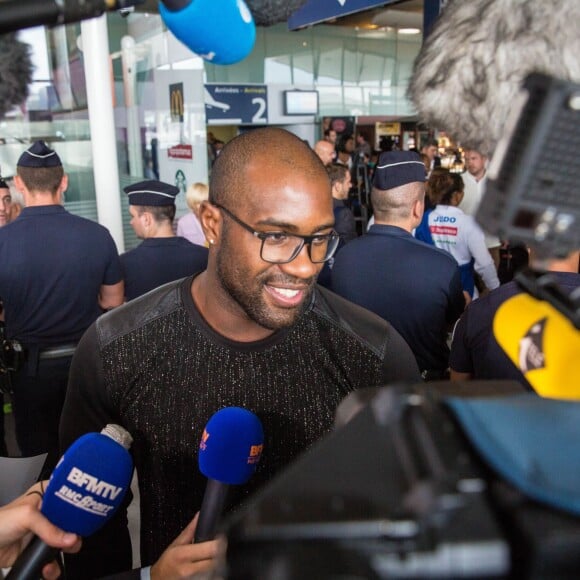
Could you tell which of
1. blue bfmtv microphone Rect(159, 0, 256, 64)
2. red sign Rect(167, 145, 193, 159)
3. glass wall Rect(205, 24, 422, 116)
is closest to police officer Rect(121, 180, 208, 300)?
blue bfmtv microphone Rect(159, 0, 256, 64)

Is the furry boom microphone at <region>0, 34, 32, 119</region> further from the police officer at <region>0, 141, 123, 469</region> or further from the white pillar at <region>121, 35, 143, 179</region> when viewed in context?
the white pillar at <region>121, 35, 143, 179</region>

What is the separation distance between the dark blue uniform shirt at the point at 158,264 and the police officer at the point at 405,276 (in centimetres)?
80

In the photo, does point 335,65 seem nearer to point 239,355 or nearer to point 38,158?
point 38,158

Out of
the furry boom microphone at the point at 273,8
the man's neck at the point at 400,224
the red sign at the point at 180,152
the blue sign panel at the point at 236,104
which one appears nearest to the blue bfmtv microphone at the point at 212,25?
the furry boom microphone at the point at 273,8

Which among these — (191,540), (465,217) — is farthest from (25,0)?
(465,217)

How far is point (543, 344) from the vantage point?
Result: 0.51 meters

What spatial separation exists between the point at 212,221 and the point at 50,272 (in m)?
1.60

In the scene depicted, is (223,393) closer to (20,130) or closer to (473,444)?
(473,444)

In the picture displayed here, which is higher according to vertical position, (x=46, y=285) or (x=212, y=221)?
(x=212, y=221)

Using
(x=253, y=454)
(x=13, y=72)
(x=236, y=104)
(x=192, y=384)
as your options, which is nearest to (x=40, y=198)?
(x=192, y=384)

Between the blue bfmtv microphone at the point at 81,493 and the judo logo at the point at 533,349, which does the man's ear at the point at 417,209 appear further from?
the judo logo at the point at 533,349

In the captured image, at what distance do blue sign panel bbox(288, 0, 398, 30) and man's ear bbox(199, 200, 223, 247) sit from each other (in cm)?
212

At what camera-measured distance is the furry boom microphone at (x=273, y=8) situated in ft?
2.90

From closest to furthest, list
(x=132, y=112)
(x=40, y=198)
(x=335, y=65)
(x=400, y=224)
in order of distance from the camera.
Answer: (x=400, y=224), (x=40, y=198), (x=132, y=112), (x=335, y=65)
